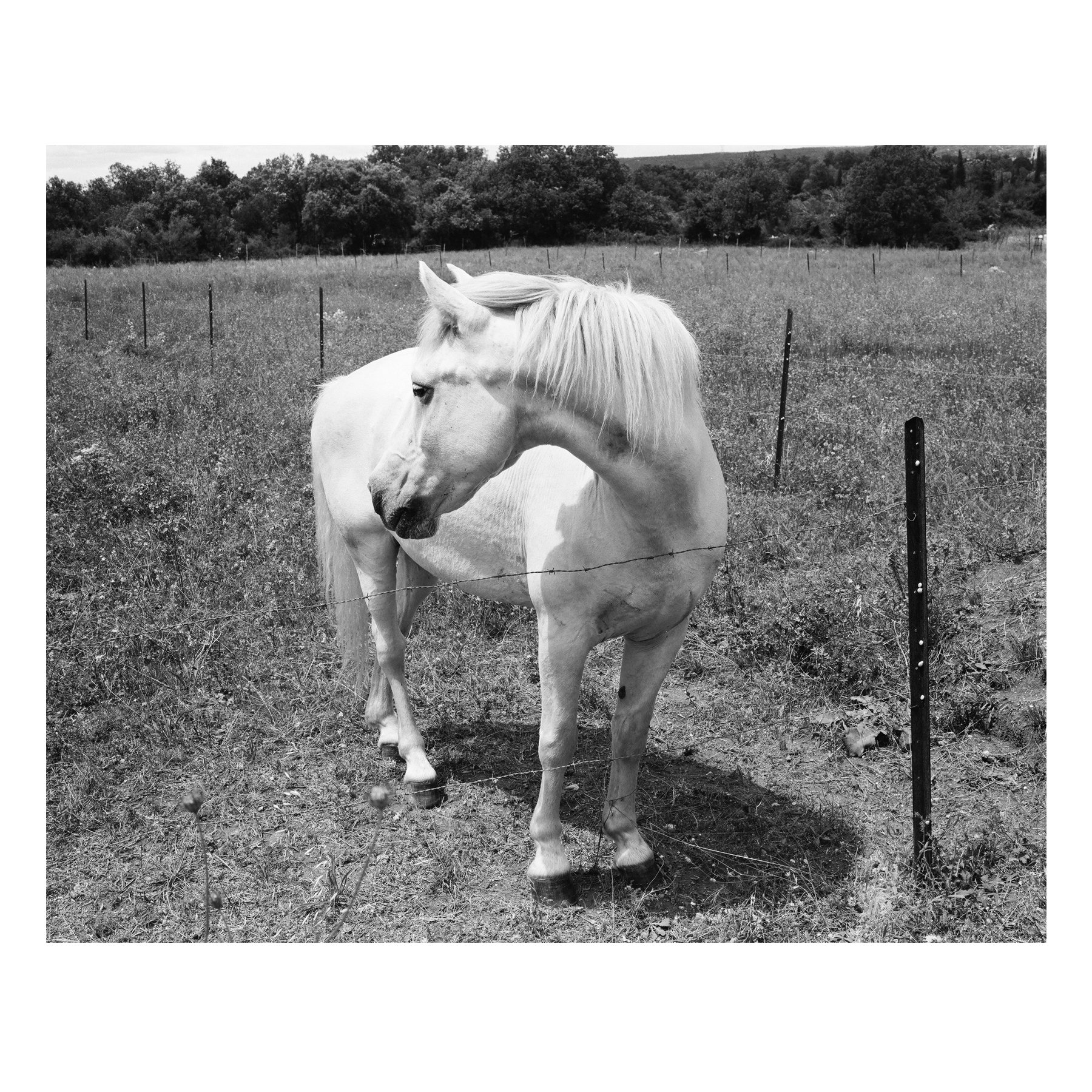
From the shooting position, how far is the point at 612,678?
5.39 metres

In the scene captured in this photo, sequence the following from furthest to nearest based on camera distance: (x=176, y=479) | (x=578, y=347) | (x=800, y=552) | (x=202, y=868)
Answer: (x=176, y=479), (x=800, y=552), (x=202, y=868), (x=578, y=347)

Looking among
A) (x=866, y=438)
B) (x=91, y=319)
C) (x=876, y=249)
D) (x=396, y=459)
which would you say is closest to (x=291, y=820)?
(x=396, y=459)

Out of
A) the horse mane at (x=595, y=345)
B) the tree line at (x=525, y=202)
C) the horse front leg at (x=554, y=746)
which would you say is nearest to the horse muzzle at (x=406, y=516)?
the horse mane at (x=595, y=345)

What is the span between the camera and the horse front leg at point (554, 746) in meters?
3.24

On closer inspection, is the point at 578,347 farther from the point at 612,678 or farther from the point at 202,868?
the point at 612,678

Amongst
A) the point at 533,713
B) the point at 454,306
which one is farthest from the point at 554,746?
the point at 533,713

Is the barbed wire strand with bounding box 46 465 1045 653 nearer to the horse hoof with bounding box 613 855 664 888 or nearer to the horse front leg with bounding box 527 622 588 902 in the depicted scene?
the horse front leg with bounding box 527 622 588 902

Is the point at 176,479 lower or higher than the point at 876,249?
lower

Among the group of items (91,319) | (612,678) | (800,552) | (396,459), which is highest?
(91,319)

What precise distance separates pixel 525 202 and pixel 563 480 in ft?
44.6

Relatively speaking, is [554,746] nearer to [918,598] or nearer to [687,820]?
[687,820]

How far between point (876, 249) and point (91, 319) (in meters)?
19.1

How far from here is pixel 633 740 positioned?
3.58 m

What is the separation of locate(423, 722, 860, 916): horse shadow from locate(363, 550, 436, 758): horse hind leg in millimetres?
276
